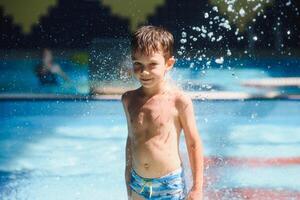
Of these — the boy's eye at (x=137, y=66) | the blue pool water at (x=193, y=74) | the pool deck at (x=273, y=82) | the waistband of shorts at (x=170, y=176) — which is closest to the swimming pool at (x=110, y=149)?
the blue pool water at (x=193, y=74)

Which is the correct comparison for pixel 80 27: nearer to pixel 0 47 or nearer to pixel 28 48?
pixel 28 48

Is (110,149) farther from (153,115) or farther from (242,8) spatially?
(242,8)

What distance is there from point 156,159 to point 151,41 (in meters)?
0.51

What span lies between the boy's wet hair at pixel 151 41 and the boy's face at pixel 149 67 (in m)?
0.02

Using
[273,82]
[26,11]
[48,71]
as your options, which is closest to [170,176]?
[273,82]

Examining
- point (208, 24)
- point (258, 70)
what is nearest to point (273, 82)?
point (258, 70)

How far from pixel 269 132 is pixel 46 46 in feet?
24.4

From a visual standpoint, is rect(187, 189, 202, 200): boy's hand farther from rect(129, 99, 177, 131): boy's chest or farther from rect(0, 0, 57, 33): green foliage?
rect(0, 0, 57, 33): green foliage

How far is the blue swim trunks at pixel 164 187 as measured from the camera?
206cm

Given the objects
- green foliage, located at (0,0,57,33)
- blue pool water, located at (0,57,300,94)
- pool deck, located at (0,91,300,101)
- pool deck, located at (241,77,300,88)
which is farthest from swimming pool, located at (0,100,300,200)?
green foliage, located at (0,0,57,33)

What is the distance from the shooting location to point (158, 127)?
2.09m

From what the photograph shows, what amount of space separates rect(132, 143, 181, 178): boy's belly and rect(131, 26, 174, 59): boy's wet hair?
1.31ft

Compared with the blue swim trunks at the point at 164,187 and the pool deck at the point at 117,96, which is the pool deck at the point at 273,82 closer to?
the pool deck at the point at 117,96

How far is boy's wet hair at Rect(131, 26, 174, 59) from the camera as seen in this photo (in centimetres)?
201
